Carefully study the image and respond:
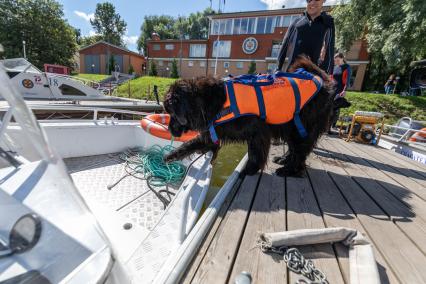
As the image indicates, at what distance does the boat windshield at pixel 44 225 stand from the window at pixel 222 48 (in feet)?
73.2

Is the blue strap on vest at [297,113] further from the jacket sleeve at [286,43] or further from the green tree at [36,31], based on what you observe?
the green tree at [36,31]

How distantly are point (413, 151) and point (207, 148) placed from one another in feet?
12.1

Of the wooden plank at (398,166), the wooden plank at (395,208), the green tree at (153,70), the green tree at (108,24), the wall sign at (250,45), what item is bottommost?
the wooden plank at (395,208)

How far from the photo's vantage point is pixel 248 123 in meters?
1.70

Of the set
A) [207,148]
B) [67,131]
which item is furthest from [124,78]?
[207,148]

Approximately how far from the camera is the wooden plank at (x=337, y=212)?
91 centimetres

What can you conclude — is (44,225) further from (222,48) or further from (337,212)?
(222,48)

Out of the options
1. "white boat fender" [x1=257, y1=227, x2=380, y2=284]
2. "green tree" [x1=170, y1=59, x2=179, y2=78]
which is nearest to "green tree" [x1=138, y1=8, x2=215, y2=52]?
"green tree" [x1=170, y1=59, x2=179, y2=78]

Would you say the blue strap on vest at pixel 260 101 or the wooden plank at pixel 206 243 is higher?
the blue strap on vest at pixel 260 101

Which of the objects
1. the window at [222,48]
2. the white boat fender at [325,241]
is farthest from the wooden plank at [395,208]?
the window at [222,48]

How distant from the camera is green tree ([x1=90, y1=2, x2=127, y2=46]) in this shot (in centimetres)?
3938

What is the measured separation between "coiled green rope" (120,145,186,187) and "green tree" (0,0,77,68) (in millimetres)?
29143

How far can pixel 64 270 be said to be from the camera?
56 cm

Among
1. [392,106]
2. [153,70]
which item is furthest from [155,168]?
[153,70]
